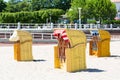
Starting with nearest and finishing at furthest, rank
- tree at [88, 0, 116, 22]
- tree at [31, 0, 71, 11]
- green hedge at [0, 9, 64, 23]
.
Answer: tree at [88, 0, 116, 22] < green hedge at [0, 9, 64, 23] < tree at [31, 0, 71, 11]

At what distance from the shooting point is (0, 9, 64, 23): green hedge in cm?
7031

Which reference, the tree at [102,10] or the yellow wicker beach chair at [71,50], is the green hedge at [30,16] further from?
the yellow wicker beach chair at [71,50]

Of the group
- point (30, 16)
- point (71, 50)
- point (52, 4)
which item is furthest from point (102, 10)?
point (71, 50)

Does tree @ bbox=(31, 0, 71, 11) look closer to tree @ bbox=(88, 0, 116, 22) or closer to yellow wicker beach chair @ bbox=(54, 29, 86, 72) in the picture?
tree @ bbox=(88, 0, 116, 22)

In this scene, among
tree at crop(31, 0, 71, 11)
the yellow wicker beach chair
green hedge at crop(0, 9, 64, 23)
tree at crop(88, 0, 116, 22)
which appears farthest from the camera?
tree at crop(31, 0, 71, 11)

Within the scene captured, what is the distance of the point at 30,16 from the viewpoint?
234 feet

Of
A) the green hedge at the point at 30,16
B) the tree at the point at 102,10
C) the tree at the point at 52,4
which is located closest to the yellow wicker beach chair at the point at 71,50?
the tree at the point at 102,10

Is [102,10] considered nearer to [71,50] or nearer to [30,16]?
[30,16]

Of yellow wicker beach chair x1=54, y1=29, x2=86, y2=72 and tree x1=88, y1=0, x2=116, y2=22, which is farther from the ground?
tree x1=88, y1=0, x2=116, y2=22

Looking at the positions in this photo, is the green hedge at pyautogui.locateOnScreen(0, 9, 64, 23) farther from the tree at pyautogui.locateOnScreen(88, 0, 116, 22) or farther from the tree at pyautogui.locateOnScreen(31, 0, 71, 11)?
the tree at pyautogui.locateOnScreen(31, 0, 71, 11)

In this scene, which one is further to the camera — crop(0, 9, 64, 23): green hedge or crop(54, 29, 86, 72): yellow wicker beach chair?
crop(0, 9, 64, 23): green hedge

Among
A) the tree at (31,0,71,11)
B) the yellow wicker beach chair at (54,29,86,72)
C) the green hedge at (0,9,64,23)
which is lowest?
the yellow wicker beach chair at (54,29,86,72)

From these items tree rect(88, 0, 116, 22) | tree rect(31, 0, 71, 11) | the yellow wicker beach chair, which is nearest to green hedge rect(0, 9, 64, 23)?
tree rect(88, 0, 116, 22)

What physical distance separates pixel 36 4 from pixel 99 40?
8550cm
